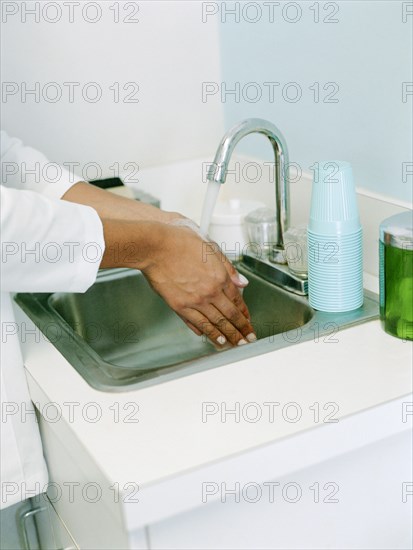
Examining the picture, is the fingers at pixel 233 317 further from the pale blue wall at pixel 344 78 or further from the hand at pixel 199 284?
the pale blue wall at pixel 344 78

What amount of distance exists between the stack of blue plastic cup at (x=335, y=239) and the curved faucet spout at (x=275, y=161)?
6.3 inches

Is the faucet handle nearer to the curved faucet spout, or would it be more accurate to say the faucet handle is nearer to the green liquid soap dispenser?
the curved faucet spout

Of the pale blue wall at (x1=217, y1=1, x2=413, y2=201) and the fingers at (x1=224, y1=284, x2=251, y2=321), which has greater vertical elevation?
the pale blue wall at (x1=217, y1=1, x2=413, y2=201)

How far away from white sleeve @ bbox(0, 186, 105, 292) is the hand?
0.14 metres

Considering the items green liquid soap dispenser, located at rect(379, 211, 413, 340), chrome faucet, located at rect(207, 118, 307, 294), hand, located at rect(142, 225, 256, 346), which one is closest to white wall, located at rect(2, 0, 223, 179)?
chrome faucet, located at rect(207, 118, 307, 294)

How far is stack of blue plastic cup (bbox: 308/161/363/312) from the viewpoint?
3.32 ft

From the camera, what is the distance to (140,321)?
140cm

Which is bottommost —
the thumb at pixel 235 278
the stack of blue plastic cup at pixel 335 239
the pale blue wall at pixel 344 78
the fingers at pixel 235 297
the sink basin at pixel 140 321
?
the sink basin at pixel 140 321

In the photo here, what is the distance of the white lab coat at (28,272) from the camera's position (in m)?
0.86

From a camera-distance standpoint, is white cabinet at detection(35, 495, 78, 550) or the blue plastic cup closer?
the blue plastic cup

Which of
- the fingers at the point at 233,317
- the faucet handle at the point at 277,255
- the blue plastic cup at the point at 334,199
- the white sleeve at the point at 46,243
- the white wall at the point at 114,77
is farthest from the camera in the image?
the white wall at the point at 114,77

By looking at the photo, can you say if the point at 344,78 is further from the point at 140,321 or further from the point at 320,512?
the point at 320,512

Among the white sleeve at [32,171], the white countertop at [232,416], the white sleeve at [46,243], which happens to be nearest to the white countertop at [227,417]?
the white countertop at [232,416]

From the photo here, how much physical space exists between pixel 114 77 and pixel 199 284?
24.5 inches
